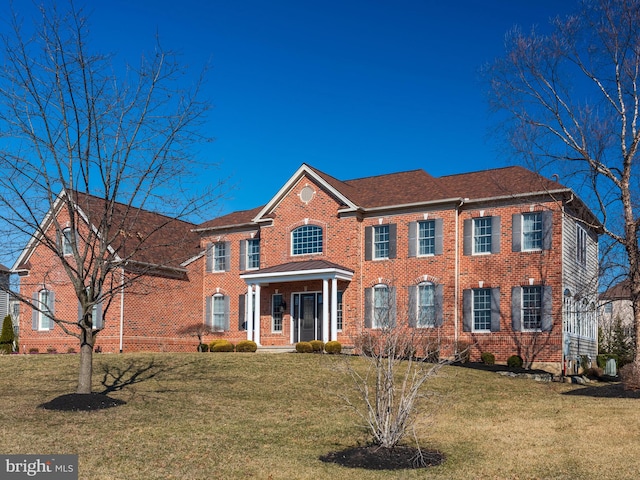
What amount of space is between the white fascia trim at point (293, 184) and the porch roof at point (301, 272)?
2.62 meters

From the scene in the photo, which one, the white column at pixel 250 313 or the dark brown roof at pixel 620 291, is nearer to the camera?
the dark brown roof at pixel 620 291

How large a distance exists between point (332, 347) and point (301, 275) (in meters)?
3.53

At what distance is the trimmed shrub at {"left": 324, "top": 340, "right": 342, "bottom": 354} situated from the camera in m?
26.0

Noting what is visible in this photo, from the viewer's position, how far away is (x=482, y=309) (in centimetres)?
2670

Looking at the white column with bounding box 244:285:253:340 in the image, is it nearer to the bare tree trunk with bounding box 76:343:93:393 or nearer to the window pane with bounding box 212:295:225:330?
the window pane with bounding box 212:295:225:330

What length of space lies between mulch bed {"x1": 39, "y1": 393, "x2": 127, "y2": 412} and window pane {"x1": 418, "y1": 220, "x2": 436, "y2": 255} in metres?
15.9

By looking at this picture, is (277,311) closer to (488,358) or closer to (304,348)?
(304,348)

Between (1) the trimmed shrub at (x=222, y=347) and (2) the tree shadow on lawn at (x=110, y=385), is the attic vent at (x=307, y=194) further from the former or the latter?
(2) the tree shadow on lawn at (x=110, y=385)

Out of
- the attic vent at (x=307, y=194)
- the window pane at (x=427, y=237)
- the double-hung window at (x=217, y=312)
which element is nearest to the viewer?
the window pane at (x=427, y=237)

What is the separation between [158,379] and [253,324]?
531 inches

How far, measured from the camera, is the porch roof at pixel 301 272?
27564 millimetres

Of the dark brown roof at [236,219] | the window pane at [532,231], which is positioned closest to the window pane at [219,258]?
the dark brown roof at [236,219]

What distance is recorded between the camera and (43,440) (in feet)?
37.7

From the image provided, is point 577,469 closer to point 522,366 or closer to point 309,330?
point 522,366
